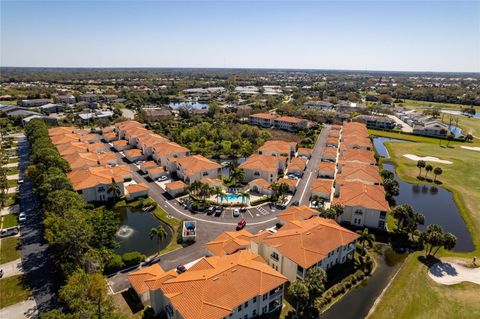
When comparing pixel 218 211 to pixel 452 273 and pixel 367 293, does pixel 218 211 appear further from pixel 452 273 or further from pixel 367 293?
pixel 452 273

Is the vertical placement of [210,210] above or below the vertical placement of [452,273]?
above

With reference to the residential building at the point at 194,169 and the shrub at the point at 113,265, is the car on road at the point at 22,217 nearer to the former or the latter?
the shrub at the point at 113,265

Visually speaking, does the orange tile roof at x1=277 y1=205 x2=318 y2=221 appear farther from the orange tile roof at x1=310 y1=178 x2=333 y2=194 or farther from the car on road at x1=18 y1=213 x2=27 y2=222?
the car on road at x1=18 y1=213 x2=27 y2=222

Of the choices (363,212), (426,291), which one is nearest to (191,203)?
(363,212)

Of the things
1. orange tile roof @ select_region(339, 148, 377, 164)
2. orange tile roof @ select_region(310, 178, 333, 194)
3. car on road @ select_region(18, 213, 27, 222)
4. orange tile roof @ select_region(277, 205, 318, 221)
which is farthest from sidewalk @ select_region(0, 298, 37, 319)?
orange tile roof @ select_region(339, 148, 377, 164)

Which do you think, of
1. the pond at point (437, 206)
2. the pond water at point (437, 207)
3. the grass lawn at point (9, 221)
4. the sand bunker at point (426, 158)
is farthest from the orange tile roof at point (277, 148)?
the grass lawn at point (9, 221)

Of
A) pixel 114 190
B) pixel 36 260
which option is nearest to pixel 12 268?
pixel 36 260
